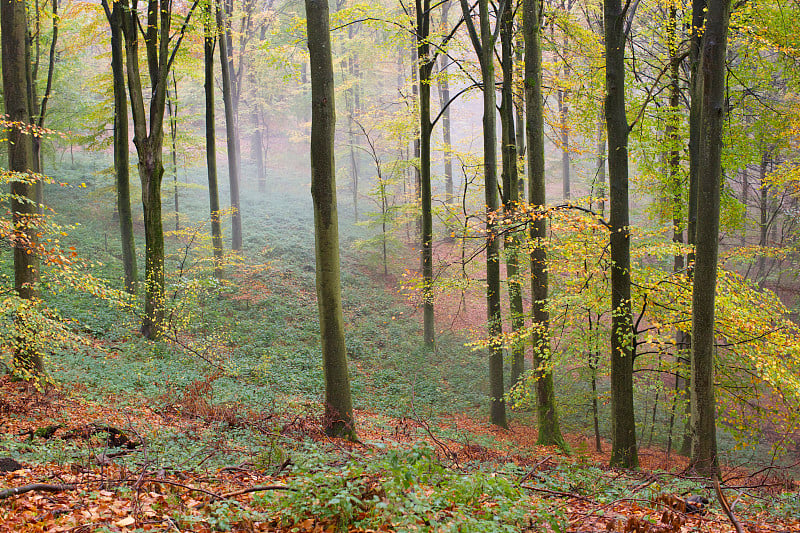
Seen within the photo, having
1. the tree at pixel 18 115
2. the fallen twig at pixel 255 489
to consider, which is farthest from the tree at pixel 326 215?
the tree at pixel 18 115

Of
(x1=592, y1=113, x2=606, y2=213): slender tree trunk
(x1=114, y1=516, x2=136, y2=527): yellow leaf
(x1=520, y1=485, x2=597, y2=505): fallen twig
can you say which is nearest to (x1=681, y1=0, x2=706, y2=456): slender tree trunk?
(x1=592, y1=113, x2=606, y2=213): slender tree trunk

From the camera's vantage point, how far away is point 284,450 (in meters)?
5.23

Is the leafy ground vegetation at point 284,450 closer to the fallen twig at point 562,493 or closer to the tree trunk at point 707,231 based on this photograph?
the fallen twig at point 562,493

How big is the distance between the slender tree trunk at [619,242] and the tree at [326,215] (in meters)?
3.85

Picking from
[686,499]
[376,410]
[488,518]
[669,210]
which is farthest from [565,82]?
[488,518]

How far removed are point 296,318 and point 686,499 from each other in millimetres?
12896

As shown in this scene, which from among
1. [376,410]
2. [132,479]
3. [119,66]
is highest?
[119,66]

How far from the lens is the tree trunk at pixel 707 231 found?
5.37 m

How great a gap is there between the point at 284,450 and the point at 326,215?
9.59 ft

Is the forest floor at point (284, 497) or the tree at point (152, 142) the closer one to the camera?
the forest floor at point (284, 497)

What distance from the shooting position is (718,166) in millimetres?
5496

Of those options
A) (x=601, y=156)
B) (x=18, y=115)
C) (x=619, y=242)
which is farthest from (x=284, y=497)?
(x=601, y=156)

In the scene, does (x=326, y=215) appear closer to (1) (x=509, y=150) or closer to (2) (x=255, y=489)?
(2) (x=255, y=489)

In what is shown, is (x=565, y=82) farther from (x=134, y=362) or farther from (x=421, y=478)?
(x=134, y=362)
